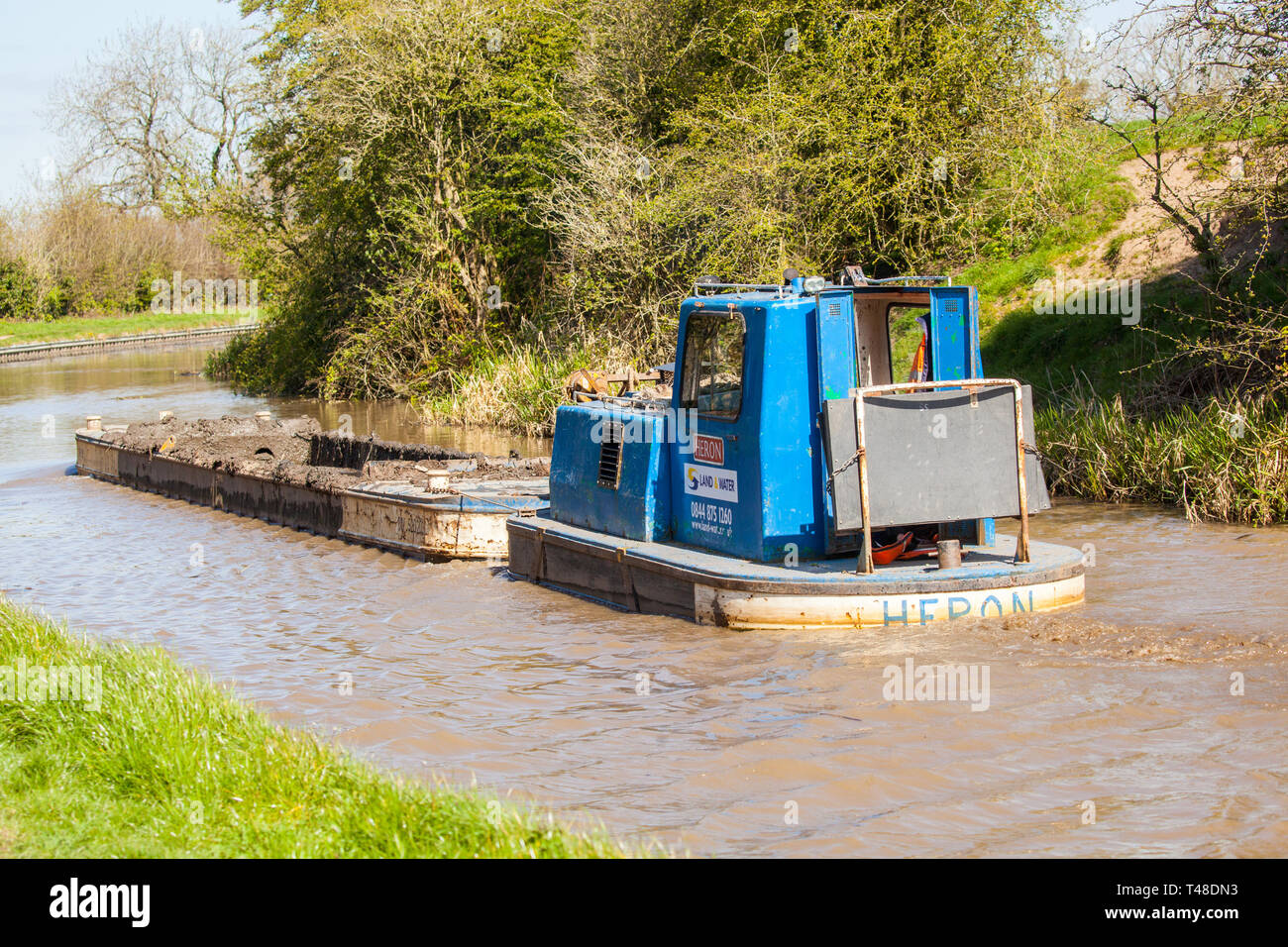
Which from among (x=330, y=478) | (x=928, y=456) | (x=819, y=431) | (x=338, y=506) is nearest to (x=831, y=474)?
(x=819, y=431)

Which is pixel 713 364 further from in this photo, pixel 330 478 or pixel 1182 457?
pixel 330 478

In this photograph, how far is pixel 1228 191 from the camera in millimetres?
13625

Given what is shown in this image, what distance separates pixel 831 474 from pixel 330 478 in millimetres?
8512

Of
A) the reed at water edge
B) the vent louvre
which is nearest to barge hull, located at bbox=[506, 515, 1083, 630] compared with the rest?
the vent louvre

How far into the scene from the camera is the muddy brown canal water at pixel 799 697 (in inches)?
228

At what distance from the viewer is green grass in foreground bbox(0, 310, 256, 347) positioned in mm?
55128

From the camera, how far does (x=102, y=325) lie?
60094mm

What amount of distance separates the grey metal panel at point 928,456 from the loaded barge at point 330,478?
4840mm

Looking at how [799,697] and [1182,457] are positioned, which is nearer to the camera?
[799,697]

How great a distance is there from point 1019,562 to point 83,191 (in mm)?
66808

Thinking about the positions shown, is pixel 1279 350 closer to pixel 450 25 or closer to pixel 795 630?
pixel 795 630

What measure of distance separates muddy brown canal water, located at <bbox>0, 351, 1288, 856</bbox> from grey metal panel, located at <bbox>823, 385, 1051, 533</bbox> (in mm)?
822

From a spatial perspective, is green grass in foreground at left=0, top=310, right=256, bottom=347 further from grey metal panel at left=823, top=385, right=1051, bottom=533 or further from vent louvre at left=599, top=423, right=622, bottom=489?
grey metal panel at left=823, top=385, right=1051, bottom=533

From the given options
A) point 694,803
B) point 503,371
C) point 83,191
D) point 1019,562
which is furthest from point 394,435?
point 83,191
